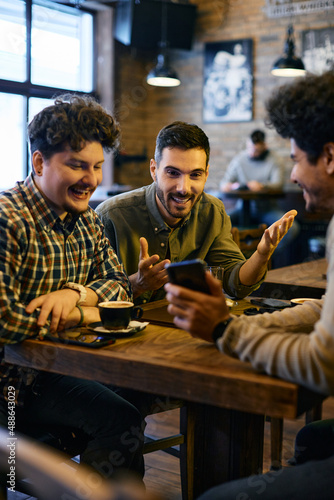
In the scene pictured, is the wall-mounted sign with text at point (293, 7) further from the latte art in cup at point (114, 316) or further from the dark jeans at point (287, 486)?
the dark jeans at point (287, 486)

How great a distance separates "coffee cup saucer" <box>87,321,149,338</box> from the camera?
1296mm

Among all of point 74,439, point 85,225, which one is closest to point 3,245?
point 85,225

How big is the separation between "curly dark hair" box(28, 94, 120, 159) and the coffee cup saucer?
Answer: 1.51 feet

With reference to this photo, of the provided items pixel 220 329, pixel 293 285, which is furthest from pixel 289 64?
pixel 220 329

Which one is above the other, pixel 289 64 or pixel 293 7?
pixel 293 7

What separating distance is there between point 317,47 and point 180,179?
15.6ft

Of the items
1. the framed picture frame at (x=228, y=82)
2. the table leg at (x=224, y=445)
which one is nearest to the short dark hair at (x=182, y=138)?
the table leg at (x=224, y=445)

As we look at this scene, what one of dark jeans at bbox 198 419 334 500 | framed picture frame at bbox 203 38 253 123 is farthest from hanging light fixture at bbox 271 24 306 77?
dark jeans at bbox 198 419 334 500

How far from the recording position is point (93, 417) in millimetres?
1401

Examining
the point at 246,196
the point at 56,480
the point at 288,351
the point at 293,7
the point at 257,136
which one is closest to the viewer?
the point at 56,480

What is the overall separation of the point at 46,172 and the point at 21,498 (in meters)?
1.21

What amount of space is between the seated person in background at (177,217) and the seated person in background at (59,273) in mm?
518

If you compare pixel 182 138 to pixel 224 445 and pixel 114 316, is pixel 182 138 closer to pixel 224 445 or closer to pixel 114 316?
pixel 114 316

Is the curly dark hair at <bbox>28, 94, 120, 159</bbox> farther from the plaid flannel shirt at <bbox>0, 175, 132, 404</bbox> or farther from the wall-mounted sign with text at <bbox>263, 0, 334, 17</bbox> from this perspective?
the wall-mounted sign with text at <bbox>263, 0, 334, 17</bbox>
